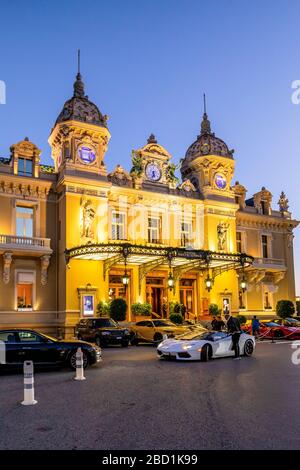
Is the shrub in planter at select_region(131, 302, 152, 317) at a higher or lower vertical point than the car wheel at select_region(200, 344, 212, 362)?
higher

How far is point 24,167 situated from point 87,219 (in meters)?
5.46

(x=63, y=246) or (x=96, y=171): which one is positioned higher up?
(x=96, y=171)

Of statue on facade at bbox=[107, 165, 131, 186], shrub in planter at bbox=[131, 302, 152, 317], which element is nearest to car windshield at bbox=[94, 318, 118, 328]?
shrub in planter at bbox=[131, 302, 152, 317]

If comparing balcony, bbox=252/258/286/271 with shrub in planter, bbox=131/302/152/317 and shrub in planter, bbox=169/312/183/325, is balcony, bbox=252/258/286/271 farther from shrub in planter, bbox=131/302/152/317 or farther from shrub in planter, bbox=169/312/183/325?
shrub in planter, bbox=131/302/152/317

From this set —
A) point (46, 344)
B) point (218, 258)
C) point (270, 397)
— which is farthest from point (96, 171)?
point (270, 397)

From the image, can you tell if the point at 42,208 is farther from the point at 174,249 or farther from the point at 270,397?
the point at 270,397

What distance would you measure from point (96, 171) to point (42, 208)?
433 centimetres

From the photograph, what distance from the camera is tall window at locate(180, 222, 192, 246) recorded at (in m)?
35.2

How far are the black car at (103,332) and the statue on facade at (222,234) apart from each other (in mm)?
13699

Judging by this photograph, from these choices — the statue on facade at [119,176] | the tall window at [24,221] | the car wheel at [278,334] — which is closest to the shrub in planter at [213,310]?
the car wheel at [278,334]

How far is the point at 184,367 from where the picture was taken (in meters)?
15.1

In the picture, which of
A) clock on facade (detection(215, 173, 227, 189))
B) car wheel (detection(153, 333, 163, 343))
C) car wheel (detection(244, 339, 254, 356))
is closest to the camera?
car wheel (detection(244, 339, 254, 356))

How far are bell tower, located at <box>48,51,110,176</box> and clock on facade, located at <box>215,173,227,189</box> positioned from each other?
9798mm

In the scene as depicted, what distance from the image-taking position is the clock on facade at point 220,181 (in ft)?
123
